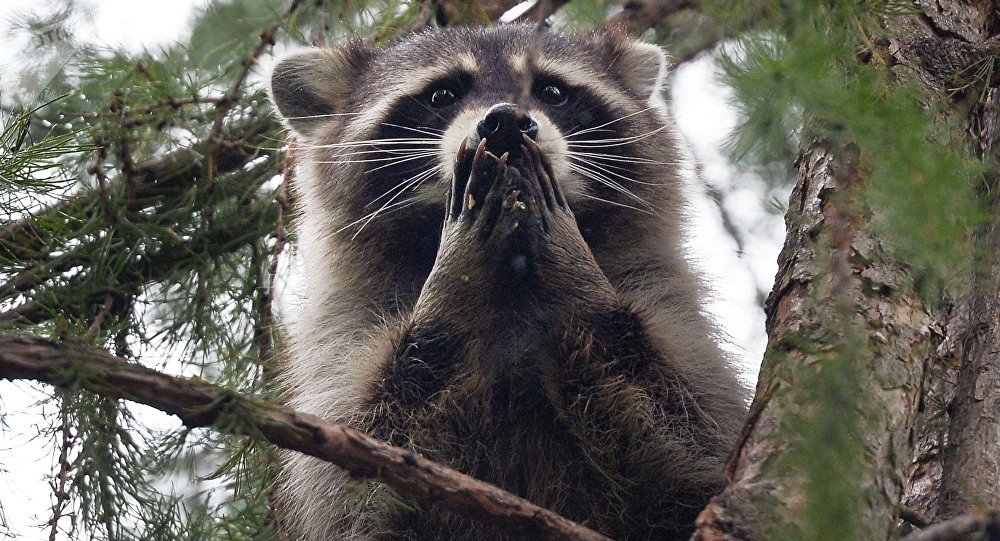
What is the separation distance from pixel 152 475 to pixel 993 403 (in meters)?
2.02

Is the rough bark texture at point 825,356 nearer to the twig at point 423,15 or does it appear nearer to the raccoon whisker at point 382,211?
the raccoon whisker at point 382,211

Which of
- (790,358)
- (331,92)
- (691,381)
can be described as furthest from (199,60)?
(790,358)

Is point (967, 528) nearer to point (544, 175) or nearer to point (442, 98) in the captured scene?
point (544, 175)

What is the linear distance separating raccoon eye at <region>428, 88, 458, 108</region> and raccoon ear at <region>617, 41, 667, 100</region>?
83 cm

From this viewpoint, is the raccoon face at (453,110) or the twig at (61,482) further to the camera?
the raccoon face at (453,110)

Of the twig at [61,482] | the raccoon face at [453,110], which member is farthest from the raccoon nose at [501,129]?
the twig at [61,482]

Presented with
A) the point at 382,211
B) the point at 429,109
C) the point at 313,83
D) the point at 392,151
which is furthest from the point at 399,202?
the point at 313,83

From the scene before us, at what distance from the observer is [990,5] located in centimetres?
289

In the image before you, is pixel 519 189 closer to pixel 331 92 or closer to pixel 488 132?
pixel 488 132

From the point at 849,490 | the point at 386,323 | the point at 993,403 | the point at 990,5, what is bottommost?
the point at 849,490

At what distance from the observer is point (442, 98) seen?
3.56 m

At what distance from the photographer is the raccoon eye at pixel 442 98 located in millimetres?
3547

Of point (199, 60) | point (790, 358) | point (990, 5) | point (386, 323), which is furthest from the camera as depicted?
point (199, 60)

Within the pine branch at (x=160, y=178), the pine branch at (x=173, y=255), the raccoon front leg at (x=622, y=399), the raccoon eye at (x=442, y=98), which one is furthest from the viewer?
the raccoon eye at (x=442, y=98)
